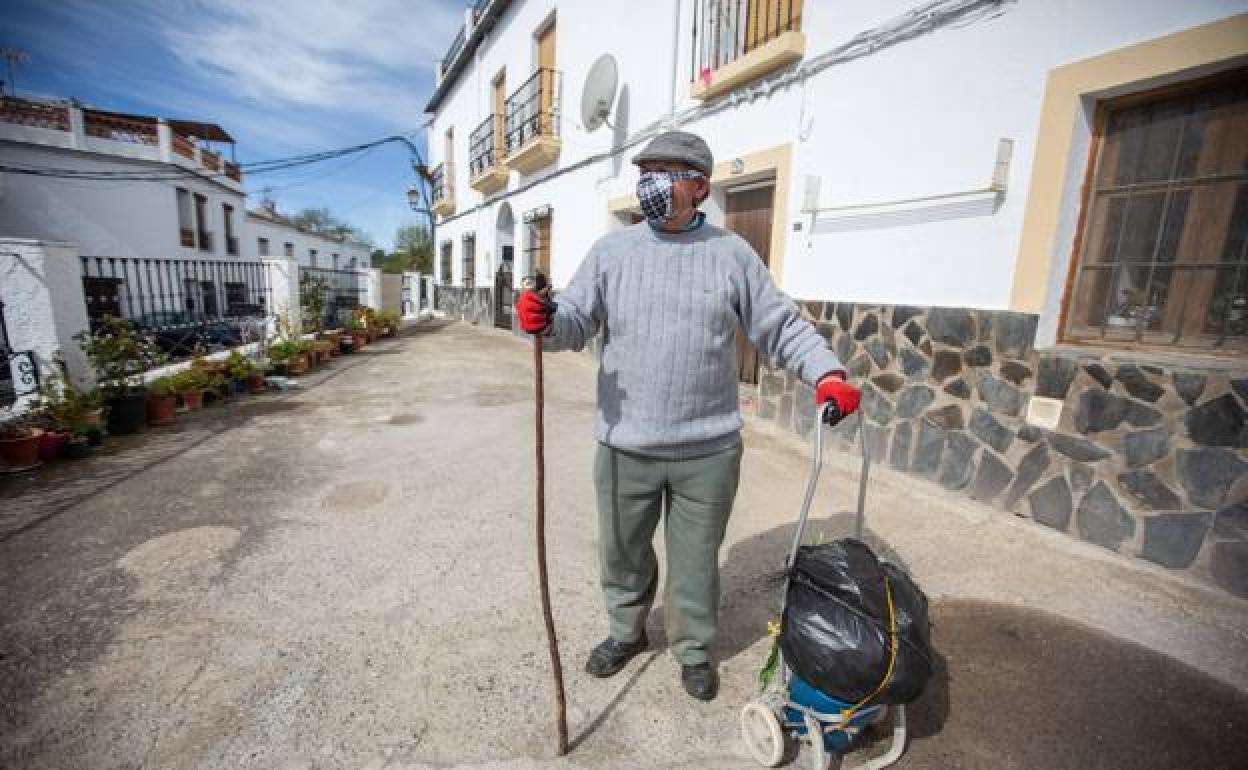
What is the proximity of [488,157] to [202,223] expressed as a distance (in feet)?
43.9

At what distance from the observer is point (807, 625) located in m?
1.47

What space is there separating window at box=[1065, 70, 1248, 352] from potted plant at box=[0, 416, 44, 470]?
23.8 ft

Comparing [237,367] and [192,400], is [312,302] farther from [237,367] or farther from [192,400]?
[192,400]

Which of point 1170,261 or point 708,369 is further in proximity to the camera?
point 1170,261

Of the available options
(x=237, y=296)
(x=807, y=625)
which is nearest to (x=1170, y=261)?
(x=807, y=625)

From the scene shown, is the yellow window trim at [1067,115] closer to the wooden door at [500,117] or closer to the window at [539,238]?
the window at [539,238]

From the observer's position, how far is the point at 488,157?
13.5 m

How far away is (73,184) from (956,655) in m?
22.1

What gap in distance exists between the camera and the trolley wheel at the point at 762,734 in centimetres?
162

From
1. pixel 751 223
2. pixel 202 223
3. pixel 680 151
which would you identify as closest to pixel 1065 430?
pixel 680 151

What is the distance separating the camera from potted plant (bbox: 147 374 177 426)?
5.01 meters

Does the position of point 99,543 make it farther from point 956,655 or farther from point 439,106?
point 439,106

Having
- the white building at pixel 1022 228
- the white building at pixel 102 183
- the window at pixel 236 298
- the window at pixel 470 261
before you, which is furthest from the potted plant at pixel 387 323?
the white building at pixel 102 183

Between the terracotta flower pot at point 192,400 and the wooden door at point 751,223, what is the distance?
231 inches
